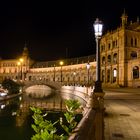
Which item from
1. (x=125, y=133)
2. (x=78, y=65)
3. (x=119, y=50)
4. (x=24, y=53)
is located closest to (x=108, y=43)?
(x=119, y=50)

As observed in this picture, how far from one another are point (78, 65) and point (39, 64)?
55398 mm

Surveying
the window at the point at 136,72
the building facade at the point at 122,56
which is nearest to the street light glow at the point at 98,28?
the building facade at the point at 122,56

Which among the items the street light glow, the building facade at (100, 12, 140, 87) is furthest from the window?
the street light glow

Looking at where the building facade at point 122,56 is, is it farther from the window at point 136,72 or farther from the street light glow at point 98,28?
the street light glow at point 98,28

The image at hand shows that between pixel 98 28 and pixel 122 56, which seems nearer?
pixel 98 28

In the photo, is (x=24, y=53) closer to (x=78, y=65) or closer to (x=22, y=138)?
(x=78, y=65)

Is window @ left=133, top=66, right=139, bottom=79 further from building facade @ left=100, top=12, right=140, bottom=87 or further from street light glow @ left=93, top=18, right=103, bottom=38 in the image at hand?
street light glow @ left=93, top=18, right=103, bottom=38

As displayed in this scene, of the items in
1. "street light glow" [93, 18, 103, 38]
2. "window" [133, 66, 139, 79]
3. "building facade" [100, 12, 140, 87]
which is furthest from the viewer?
"building facade" [100, 12, 140, 87]

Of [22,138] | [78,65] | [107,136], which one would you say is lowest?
[22,138]

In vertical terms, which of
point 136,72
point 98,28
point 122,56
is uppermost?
point 122,56

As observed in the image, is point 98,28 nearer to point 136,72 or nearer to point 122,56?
point 136,72

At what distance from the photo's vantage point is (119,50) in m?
83.9

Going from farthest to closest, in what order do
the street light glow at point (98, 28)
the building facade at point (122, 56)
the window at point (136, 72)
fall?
1. the building facade at point (122, 56)
2. the window at point (136, 72)
3. the street light glow at point (98, 28)

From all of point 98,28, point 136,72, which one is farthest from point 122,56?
point 98,28
